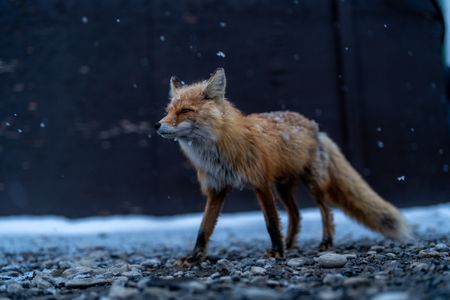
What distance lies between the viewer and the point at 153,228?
238 inches

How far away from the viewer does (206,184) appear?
10.4 feet

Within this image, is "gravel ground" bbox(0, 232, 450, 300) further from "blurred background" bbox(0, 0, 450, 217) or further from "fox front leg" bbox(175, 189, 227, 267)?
"blurred background" bbox(0, 0, 450, 217)

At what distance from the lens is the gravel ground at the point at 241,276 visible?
69.4 inches

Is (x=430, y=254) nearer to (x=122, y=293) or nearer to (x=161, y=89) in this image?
(x=122, y=293)

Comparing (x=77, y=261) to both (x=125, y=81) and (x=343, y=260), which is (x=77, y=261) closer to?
(x=343, y=260)

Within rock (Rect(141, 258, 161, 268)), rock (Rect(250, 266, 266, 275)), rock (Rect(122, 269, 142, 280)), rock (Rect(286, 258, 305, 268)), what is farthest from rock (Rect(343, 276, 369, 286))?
rock (Rect(141, 258, 161, 268))

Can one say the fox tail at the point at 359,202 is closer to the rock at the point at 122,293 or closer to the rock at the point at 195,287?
the rock at the point at 195,287

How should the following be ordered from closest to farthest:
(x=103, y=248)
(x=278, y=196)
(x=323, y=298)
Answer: (x=323, y=298)
(x=278, y=196)
(x=103, y=248)

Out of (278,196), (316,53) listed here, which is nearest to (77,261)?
(278,196)

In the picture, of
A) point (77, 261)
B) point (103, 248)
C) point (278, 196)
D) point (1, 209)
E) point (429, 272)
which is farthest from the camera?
point (1, 209)

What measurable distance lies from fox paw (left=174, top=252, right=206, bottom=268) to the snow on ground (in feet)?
6.14

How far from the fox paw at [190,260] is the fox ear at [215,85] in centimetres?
113

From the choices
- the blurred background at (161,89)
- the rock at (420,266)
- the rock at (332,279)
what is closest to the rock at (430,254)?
the rock at (420,266)

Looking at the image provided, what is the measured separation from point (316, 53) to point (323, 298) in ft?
17.0
